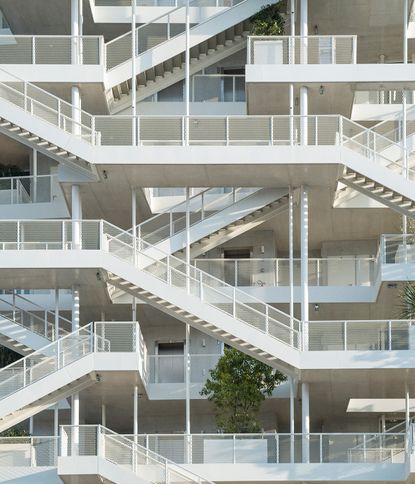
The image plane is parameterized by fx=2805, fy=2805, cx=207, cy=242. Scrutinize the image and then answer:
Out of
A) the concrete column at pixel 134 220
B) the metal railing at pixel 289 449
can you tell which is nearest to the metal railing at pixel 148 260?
the concrete column at pixel 134 220

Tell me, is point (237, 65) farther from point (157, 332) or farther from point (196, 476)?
point (196, 476)

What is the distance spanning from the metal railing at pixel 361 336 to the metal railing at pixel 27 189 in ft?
37.2

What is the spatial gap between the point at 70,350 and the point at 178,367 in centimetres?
630

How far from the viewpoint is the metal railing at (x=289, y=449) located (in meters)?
75.2

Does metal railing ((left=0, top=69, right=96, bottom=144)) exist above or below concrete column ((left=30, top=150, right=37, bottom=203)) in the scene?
above

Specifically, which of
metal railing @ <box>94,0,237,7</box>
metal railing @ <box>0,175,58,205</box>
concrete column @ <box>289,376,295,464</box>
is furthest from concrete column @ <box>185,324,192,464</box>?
metal railing @ <box>94,0,237,7</box>

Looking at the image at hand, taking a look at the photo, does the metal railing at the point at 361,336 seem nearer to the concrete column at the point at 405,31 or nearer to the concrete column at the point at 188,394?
the concrete column at the point at 188,394

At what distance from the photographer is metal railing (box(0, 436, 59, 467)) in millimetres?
75312

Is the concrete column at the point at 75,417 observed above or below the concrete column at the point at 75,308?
below

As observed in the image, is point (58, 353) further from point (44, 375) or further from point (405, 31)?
point (405, 31)

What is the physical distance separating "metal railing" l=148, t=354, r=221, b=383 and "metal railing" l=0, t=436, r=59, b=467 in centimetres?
632

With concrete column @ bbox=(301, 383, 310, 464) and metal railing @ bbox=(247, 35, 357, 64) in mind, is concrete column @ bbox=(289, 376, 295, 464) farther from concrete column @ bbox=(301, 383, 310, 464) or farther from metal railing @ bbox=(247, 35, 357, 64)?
metal railing @ bbox=(247, 35, 357, 64)

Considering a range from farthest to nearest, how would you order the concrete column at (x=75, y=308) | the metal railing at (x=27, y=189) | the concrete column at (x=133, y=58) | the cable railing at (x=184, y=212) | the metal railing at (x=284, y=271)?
the metal railing at (x=27, y=189) → the metal railing at (x=284, y=271) → the concrete column at (x=133, y=58) → the cable railing at (x=184, y=212) → the concrete column at (x=75, y=308)

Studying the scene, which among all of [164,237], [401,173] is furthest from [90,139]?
[401,173]
